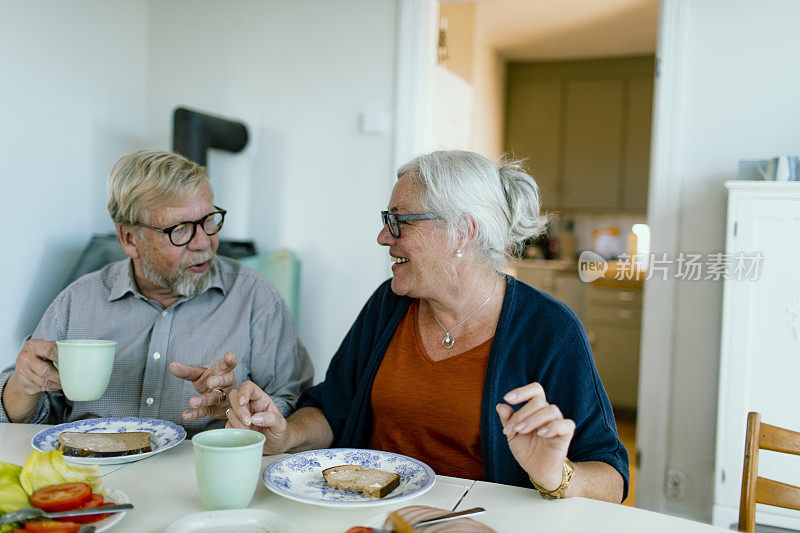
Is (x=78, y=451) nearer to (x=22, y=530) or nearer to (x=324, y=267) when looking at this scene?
(x=22, y=530)

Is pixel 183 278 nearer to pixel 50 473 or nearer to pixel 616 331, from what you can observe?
pixel 50 473

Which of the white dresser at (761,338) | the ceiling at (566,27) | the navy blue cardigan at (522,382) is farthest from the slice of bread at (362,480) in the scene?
the ceiling at (566,27)

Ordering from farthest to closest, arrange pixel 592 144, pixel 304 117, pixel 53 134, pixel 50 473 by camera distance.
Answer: pixel 592 144
pixel 304 117
pixel 53 134
pixel 50 473

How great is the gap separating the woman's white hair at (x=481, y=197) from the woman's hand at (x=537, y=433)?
518mm

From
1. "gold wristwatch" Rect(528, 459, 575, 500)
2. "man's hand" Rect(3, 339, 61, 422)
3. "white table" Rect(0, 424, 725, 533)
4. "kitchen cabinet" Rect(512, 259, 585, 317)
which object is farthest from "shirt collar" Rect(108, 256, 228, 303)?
"kitchen cabinet" Rect(512, 259, 585, 317)

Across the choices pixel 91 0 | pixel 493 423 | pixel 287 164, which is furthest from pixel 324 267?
pixel 493 423

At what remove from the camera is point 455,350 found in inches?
57.1

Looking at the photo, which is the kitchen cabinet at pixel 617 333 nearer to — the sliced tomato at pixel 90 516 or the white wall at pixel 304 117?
the white wall at pixel 304 117

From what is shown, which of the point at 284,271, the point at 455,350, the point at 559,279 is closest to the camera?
the point at 455,350

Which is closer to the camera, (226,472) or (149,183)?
(226,472)

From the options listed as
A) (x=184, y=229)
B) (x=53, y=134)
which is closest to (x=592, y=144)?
(x=53, y=134)

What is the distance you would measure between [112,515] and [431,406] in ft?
2.25

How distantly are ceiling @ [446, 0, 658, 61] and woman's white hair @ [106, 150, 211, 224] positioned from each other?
3060 millimetres

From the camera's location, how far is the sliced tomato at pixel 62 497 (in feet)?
2.86
